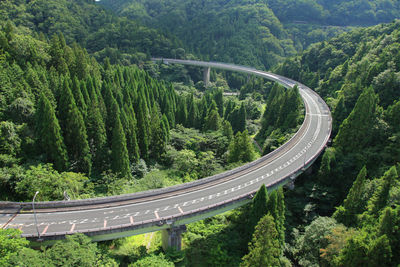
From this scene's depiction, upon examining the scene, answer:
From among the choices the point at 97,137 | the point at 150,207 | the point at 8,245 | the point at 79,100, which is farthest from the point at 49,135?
the point at 8,245

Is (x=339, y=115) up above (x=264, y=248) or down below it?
below

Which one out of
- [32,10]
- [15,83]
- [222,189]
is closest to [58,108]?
[15,83]

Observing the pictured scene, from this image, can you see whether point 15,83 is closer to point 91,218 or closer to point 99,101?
point 99,101

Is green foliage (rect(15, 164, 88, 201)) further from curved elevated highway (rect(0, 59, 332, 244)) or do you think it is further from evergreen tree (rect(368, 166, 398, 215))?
evergreen tree (rect(368, 166, 398, 215))

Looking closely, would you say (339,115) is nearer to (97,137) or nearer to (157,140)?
(157,140)

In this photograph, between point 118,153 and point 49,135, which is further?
point 118,153

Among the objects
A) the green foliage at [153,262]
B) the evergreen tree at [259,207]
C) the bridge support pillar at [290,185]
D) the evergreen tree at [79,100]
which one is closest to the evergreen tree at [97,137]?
the evergreen tree at [79,100]
